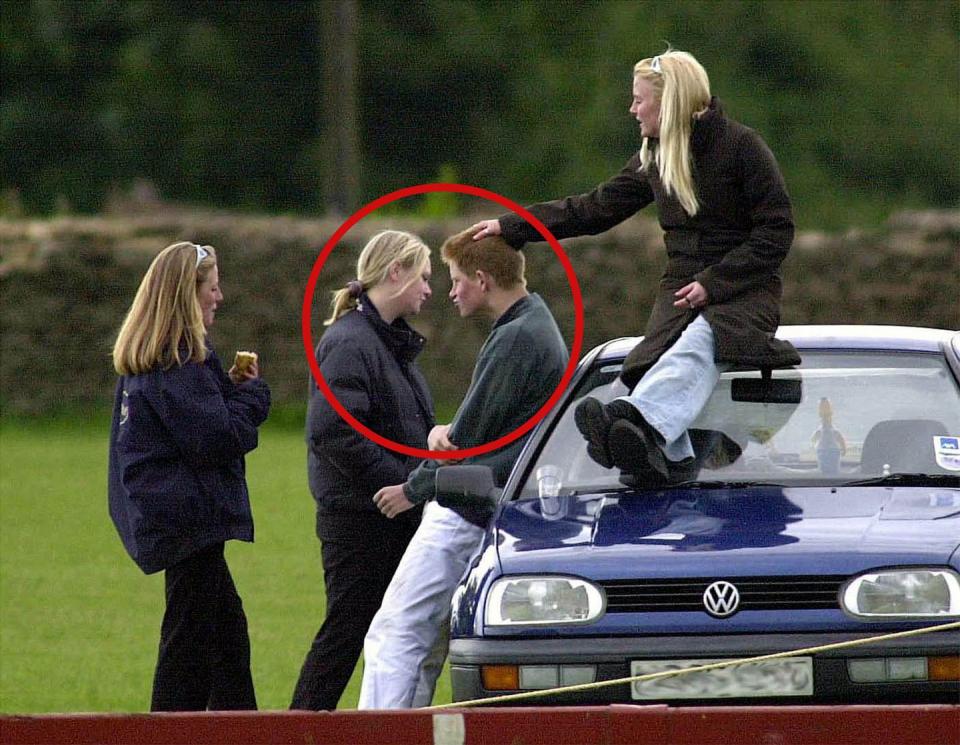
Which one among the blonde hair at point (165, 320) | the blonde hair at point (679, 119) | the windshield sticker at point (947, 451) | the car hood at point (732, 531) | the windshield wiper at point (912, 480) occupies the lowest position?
the car hood at point (732, 531)

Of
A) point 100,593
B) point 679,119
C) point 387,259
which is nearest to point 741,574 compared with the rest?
point 679,119

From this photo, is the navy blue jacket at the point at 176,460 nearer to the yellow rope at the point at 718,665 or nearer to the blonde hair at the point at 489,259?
the blonde hair at the point at 489,259

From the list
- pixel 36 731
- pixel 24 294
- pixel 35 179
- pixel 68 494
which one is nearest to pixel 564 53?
pixel 35 179

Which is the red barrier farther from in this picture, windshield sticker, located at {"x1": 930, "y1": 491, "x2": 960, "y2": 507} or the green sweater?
the green sweater

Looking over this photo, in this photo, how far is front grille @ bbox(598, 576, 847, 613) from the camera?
6043 mm

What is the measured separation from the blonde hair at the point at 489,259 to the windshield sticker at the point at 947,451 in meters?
1.65

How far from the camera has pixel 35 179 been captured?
1690 inches

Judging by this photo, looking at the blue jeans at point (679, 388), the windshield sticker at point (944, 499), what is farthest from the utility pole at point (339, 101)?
the windshield sticker at point (944, 499)

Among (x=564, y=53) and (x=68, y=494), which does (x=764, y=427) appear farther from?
(x=564, y=53)

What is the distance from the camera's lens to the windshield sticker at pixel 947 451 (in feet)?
22.9

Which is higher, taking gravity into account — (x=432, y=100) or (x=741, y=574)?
(x=432, y=100)

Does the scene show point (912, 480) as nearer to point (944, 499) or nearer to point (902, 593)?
point (944, 499)

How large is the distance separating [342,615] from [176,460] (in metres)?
1.15

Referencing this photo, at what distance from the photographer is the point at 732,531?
6375mm
